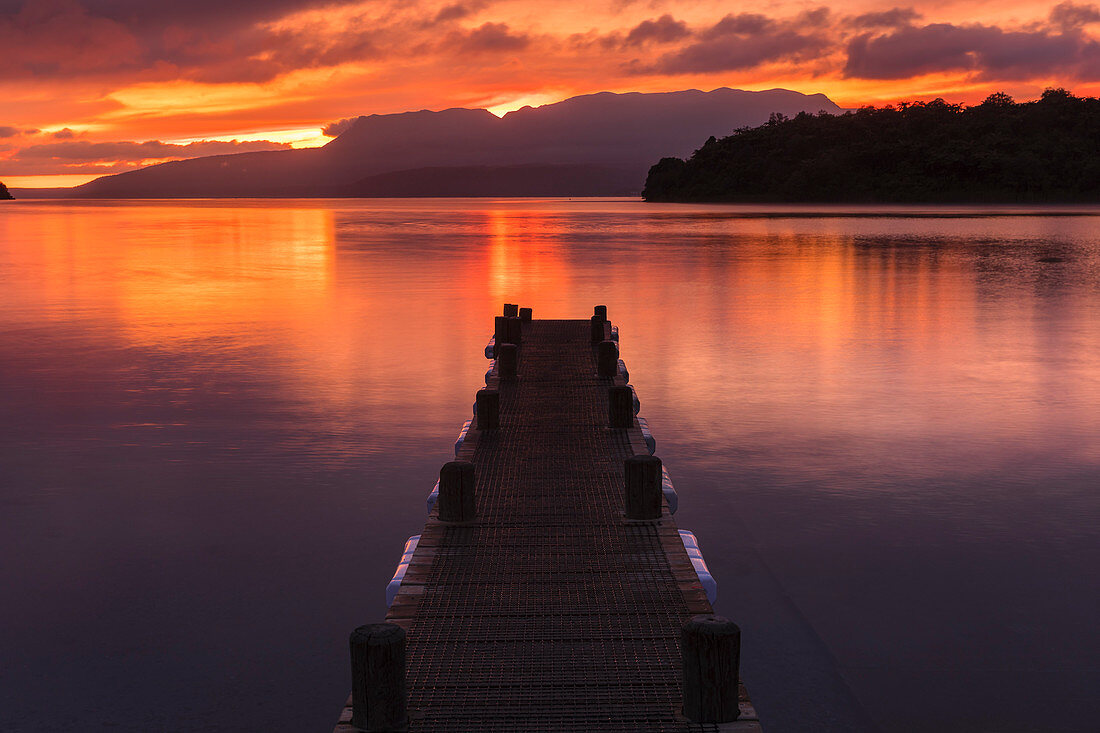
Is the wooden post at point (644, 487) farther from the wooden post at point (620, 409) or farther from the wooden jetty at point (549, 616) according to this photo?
the wooden post at point (620, 409)

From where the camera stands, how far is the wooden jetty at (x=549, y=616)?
5293 millimetres

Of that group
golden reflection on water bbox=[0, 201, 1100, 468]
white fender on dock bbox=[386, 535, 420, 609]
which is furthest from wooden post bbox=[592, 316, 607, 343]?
white fender on dock bbox=[386, 535, 420, 609]

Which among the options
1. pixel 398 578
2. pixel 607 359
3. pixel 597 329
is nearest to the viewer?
pixel 398 578

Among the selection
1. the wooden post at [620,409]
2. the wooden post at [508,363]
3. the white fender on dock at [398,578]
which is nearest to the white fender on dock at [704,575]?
the white fender on dock at [398,578]

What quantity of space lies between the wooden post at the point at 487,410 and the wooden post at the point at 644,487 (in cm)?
342

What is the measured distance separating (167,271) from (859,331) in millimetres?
30904

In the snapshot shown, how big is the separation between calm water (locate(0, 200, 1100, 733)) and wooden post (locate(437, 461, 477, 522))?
1.03m

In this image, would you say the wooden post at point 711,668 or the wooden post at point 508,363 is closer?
the wooden post at point 711,668

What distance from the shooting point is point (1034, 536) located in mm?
9844

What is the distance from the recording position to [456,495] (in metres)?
8.47

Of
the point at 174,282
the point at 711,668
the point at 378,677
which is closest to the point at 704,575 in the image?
the point at 711,668

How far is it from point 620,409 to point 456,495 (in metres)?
3.77

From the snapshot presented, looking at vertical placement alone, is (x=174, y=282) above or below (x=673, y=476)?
above

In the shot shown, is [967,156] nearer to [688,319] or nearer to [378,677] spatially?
[688,319]
